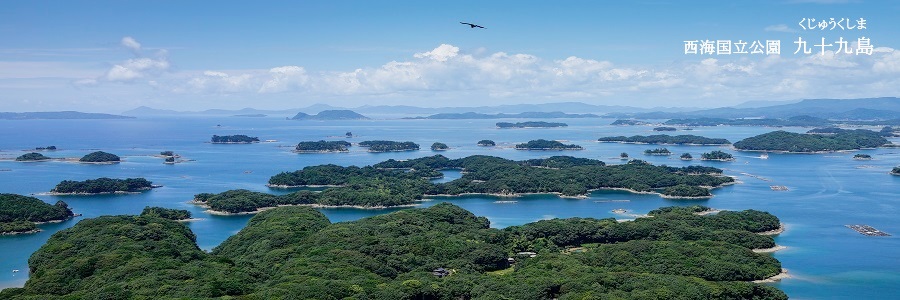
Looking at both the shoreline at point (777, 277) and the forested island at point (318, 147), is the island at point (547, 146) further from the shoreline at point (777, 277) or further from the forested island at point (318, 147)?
the shoreline at point (777, 277)

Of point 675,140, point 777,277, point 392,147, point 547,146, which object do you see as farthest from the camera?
point 675,140

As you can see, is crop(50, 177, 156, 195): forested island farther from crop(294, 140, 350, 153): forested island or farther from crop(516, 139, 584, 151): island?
crop(516, 139, 584, 151): island

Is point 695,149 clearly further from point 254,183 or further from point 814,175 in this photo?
point 254,183

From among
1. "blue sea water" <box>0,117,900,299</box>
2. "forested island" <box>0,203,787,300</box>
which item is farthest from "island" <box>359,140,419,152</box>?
"forested island" <box>0,203,787,300</box>

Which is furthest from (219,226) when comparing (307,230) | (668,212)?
(668,212)

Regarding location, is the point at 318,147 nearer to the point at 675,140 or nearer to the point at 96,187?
the point at 96,187

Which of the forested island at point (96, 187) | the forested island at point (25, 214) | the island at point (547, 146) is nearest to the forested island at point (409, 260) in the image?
the forested island at point (25, 214)

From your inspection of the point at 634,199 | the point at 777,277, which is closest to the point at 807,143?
the point at 634,199
